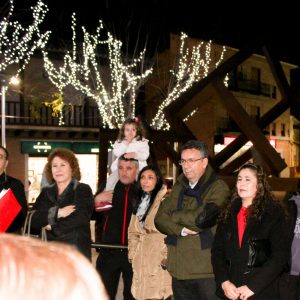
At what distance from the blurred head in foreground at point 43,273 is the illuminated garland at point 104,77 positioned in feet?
74.3

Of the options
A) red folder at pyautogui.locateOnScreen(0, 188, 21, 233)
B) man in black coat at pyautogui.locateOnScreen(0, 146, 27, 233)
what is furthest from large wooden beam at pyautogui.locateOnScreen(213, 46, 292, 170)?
red folder at pyautogui.locateOnScreen(0, 188, 21, 233)

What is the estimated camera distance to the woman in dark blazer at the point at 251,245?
11.6 feet

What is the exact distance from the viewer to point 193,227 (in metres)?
3.80

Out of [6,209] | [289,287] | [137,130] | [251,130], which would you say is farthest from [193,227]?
[251,130]

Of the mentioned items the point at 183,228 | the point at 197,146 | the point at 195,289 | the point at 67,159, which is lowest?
the point at 195,289

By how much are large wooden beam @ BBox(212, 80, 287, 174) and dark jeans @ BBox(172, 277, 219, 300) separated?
176 inches

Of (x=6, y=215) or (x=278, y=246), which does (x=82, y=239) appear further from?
(x=278, y=246)

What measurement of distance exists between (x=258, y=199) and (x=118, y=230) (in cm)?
156

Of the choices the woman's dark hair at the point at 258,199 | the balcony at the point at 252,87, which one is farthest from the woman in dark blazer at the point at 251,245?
the balcony at the point at 252,87

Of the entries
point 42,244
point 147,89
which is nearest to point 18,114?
point 147,89

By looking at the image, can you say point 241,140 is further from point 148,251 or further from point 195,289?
point 195,289

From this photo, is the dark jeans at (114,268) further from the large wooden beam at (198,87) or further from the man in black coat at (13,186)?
the large wooden beam at (198,87)

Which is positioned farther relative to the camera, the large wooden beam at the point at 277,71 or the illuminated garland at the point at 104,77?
the illuminated garland at the point at 104,77

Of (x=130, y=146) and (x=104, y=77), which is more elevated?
(x=104, y=77)
